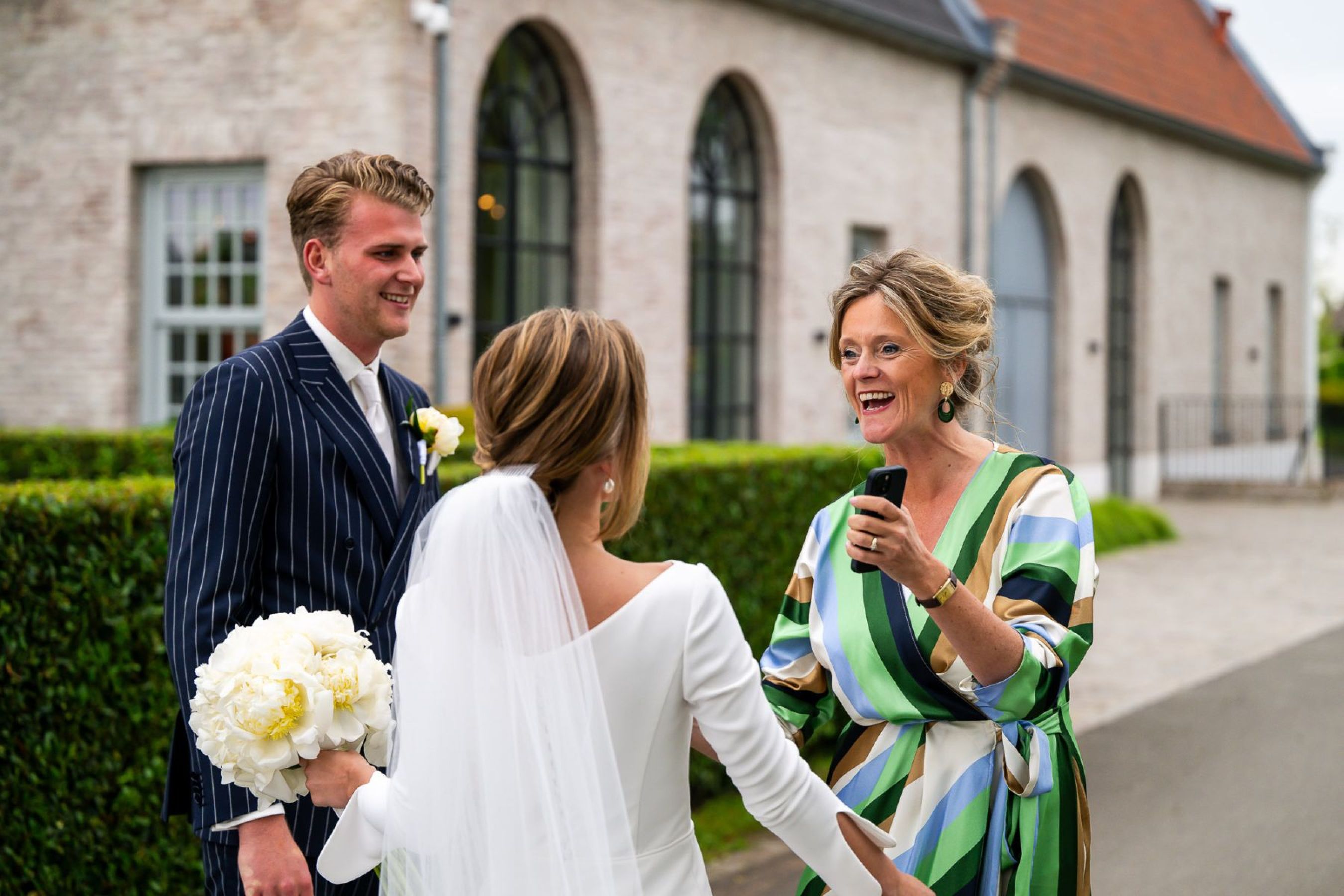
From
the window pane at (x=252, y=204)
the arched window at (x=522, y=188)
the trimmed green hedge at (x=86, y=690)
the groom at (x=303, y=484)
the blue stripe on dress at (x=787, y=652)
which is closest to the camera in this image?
the groom at (x=303, y=484)

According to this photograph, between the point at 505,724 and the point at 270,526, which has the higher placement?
the point at 270,526

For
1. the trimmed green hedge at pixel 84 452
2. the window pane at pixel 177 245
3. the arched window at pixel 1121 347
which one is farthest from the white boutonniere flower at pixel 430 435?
the arched window at pixel 1121 347

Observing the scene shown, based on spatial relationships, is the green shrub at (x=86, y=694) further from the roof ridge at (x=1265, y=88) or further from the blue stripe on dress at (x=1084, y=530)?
the roof ridge at (x=1265, y=88)

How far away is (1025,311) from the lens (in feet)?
72.4

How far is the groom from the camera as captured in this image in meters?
2.86

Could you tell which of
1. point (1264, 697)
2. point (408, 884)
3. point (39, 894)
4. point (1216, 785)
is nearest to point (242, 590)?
point (408, 884)

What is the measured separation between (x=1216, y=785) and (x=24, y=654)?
19.8 feet

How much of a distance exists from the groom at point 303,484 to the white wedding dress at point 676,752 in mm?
522

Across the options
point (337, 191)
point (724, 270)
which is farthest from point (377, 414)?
point (724, 270)

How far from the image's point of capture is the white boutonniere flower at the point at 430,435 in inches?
137

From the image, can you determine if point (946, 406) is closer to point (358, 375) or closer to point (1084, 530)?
point (1084, 530)

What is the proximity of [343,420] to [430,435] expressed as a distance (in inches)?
13.6

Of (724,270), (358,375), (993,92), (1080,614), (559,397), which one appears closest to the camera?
(559,397)

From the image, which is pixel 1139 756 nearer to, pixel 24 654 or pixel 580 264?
pixel 24 654
